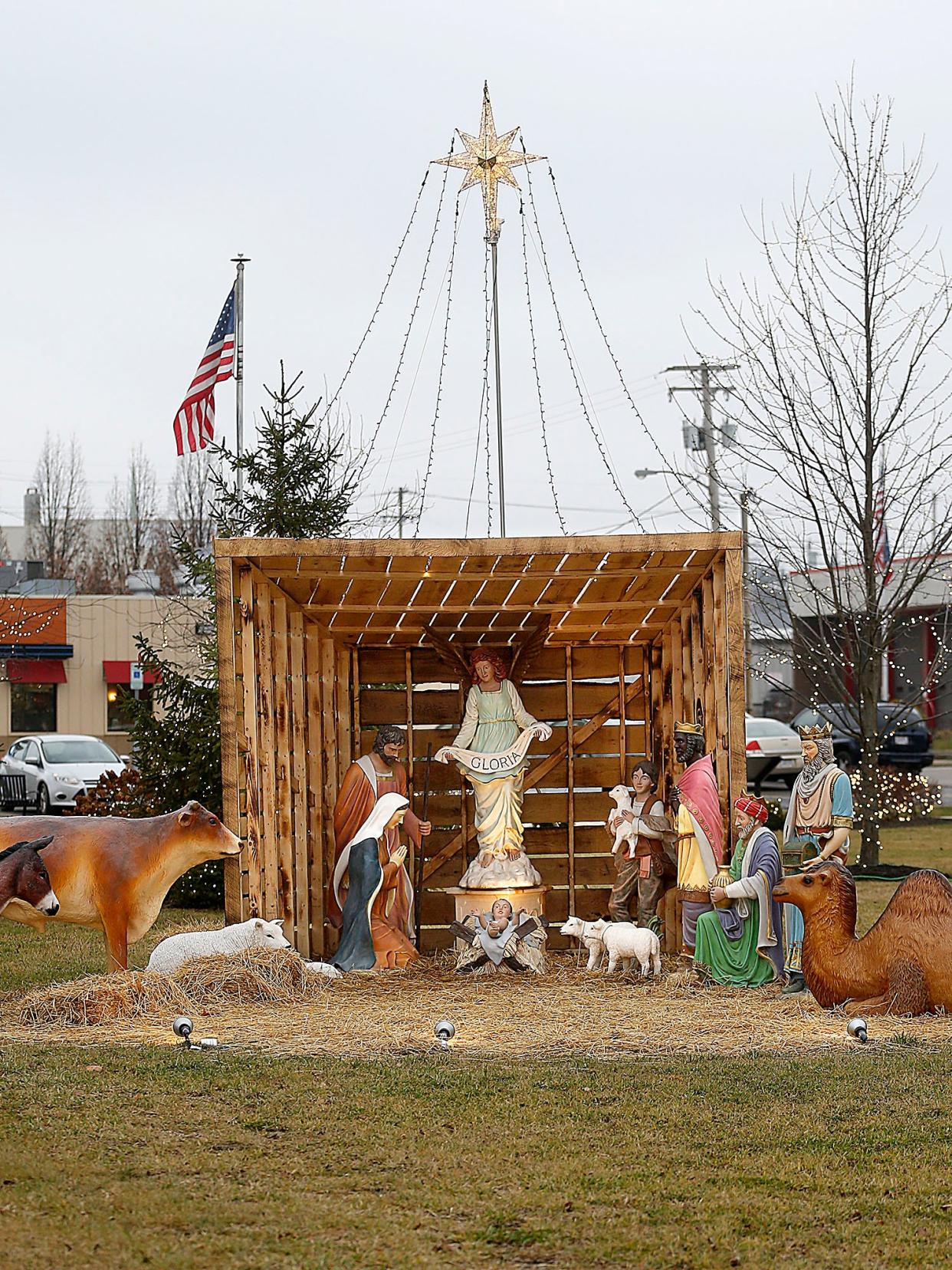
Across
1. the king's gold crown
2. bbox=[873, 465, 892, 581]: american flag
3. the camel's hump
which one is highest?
bbox=[873, 465, 892, 581]: american flag

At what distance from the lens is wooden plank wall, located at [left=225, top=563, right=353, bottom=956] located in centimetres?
1009

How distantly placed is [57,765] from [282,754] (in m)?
15.4

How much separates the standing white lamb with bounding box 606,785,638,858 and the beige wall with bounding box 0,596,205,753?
23035 millimetres

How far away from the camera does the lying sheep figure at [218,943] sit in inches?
382

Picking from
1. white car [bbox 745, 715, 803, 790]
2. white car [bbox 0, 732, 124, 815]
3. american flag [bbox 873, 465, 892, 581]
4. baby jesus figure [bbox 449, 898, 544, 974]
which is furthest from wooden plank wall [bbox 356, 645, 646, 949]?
white car [bbox 745, 715, 803, 790]

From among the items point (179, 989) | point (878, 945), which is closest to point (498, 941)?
point (179, 989)

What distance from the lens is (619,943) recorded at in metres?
10.6

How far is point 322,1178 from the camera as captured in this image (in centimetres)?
561

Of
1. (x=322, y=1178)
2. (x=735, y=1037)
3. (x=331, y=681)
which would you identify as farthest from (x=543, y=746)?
(x=322, y=1178)

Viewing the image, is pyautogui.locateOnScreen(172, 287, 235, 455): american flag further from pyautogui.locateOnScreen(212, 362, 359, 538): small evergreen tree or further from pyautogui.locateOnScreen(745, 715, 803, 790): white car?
pyautogui.locateOnScreen(745, 715, 803, 790): white car

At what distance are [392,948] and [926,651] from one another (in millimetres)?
30221

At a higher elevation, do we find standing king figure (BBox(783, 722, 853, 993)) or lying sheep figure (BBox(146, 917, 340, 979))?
standing king figure (BBox(783, 722, 853, 993))

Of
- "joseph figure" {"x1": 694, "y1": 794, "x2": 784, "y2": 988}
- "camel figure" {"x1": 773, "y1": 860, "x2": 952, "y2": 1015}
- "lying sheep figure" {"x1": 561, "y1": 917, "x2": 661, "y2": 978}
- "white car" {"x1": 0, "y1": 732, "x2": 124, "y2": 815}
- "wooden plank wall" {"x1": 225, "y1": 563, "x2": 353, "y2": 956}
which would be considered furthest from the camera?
"white car" {"x1": 0, "y1": 732, "x2": 124, "y2": 815}

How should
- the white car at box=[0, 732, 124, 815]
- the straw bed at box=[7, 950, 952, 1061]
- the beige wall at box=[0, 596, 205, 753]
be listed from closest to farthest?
the straw bed at box=[7, 950, 952, 1061], the white car at box=[0, 732, 124, 815], the beige wall at box=[0, 596, 205, 753]
